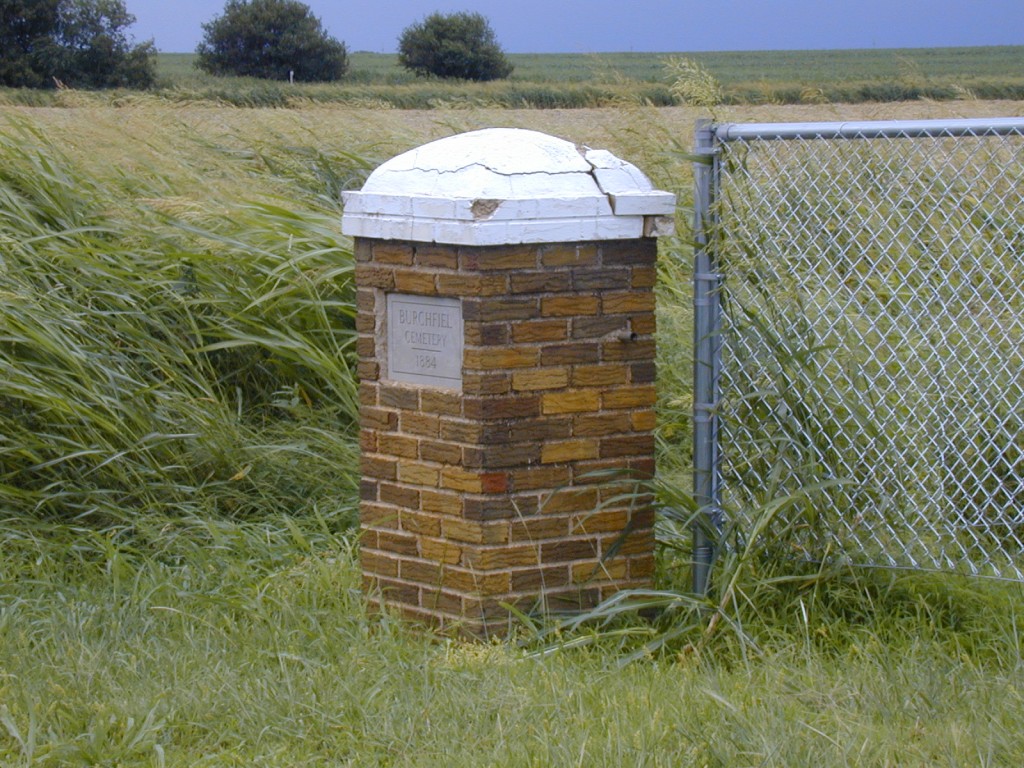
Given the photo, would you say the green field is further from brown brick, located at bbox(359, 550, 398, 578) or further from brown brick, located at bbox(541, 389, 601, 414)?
brown brick, located at bbox(359, 550, 398, 578)

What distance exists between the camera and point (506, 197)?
371 centimetres

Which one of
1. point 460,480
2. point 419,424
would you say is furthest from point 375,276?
point 460,480

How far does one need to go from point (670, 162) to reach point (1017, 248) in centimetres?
251

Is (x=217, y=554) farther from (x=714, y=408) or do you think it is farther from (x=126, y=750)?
(x=714, y=408)

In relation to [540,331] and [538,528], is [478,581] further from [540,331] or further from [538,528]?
[540,331]

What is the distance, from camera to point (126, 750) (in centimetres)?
309

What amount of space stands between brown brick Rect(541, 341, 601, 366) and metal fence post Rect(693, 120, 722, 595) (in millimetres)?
367

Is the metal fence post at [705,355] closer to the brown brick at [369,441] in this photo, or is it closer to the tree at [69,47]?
the brown brick at [369,441]

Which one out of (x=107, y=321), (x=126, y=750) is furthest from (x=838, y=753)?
(x=107, y=321)

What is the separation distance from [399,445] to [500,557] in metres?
0.51

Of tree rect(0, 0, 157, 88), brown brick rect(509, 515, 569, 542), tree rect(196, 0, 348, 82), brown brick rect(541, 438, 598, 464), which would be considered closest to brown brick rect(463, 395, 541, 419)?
brown brick rect(541, 438, 598, 464)

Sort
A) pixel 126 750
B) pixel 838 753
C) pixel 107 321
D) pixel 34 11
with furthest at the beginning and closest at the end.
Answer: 1. pixel 34 11
2. pixel 107 321
3. pixel 126 750
4. pixel 838 753

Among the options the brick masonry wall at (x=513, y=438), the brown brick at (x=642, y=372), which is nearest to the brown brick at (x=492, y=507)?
the brick masonry wall at (x=513, y=438)

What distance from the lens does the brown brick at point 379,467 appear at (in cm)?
407
